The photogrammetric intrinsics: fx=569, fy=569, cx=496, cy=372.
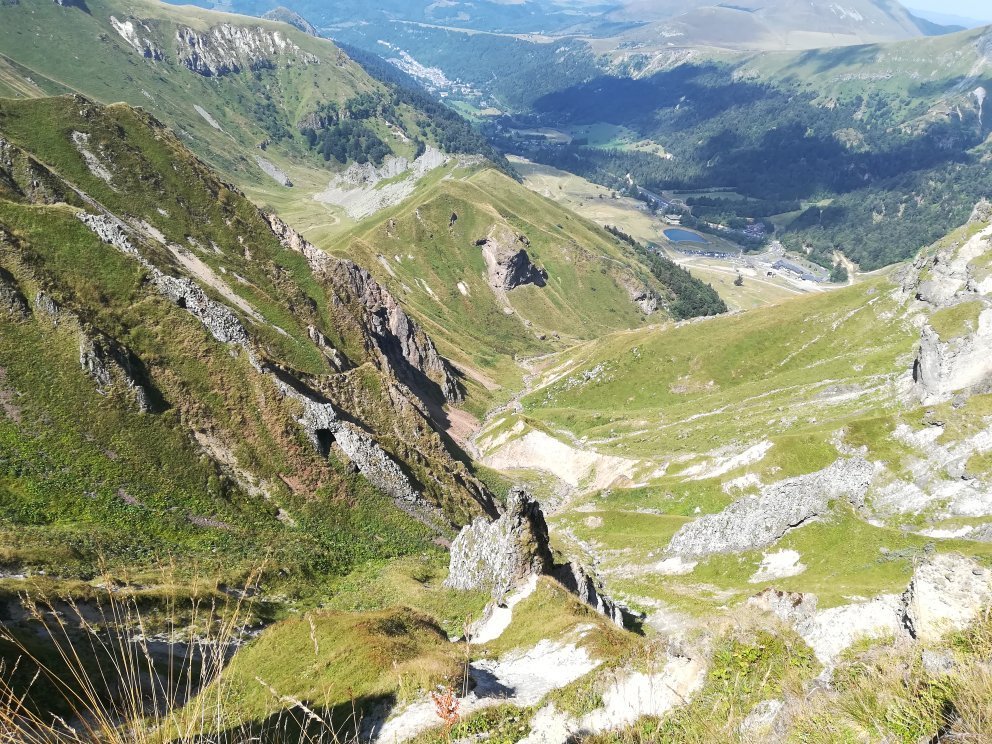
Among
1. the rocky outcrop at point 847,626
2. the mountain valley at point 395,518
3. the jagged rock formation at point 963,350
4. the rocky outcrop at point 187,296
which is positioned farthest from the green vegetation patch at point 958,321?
the rocky outcrop at point 187,296

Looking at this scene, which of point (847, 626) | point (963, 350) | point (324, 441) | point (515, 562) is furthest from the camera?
point (963, 350)

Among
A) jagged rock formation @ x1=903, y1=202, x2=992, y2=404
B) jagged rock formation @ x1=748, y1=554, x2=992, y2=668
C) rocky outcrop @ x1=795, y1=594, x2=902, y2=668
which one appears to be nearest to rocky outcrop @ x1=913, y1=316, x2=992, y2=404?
jagged rock formation @ x1=903, y1=202, x2=992, y2=404

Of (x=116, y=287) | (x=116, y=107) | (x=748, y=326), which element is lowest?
(x=748, y=326)

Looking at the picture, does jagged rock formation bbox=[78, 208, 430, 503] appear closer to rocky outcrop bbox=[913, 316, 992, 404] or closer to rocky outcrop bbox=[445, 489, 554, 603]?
rocky outcrop bbox=[445, 489, 554, 603]

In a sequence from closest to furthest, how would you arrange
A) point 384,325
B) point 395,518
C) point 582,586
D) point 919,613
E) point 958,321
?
point 919,613, point 582,586, point 395,518, point 958,321, point 384,325

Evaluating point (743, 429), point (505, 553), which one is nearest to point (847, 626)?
point (505, 553)

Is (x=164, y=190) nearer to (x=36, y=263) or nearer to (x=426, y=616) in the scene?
(x=36, y=263)

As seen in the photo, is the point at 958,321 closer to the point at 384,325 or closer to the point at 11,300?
the point at 384,325

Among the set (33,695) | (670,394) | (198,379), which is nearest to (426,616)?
(33,695)
